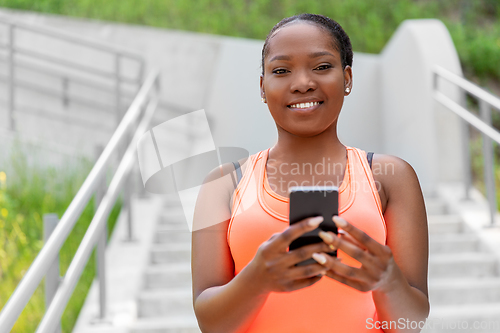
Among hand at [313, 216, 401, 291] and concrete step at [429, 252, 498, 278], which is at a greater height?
hand at [313, 216, 401, 291]

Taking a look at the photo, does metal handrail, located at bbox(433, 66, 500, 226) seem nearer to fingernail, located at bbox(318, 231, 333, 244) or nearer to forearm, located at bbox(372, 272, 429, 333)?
forearm, located at bbox(372, 272, 429, 333)

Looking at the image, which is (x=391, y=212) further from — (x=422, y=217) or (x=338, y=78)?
(x=338, y=78)

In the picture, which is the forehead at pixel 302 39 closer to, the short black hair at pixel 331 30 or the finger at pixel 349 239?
the short black hair at pixel 331 30

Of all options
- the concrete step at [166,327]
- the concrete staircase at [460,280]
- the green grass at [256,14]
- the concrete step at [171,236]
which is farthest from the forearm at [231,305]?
the green grass at [256,14]

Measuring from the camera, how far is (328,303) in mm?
1037

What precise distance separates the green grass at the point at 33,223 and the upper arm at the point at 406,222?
7.11ft

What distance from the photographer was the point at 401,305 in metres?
0.98

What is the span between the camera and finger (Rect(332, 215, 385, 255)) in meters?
0.83

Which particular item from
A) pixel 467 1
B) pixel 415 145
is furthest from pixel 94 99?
pixel 467 1

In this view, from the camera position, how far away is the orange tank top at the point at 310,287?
1.04m

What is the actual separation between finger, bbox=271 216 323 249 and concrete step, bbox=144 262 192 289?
96.4 inches

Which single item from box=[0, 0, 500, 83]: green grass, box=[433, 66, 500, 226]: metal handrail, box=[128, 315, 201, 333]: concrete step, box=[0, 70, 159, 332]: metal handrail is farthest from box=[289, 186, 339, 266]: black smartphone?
box=[0, 0, 500, 83]: green grass

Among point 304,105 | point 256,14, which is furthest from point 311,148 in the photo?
point 256,14

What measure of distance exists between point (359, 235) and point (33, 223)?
317 centimetres
